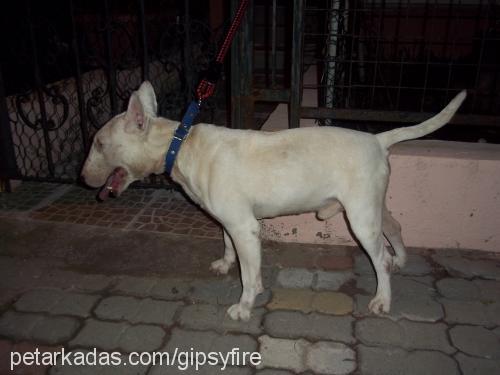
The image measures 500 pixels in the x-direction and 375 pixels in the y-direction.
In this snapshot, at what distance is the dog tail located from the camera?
3.29 metres

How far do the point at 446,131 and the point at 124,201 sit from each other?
15.7 ft

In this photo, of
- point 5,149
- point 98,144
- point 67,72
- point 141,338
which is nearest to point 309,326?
point 141,338

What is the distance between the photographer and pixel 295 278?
3.95 m

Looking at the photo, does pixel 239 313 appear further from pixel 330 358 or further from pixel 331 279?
pixel 331 279

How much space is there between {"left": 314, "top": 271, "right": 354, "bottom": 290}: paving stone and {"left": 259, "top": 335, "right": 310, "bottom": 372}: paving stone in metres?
0.71

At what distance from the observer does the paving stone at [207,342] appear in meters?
3.16

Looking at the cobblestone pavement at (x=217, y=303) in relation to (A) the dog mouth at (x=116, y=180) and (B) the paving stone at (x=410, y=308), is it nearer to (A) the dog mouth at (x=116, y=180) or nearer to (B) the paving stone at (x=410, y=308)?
(B) the paving stone at (x=410, y=308)

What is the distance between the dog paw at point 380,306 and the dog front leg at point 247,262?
0.88 m

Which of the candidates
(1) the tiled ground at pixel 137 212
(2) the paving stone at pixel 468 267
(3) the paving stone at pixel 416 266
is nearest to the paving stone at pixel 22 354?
(1) the tiled ground at pixel 137 212

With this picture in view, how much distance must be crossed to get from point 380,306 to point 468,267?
1122 mm

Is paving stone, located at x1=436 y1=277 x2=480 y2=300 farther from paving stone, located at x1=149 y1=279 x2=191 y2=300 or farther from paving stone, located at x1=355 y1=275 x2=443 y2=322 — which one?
paving stone, located at x1=149 y1=279 x2=191 y2=300

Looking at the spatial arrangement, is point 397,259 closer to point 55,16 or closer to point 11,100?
point 11,100

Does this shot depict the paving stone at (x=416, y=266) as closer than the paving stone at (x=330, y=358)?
No

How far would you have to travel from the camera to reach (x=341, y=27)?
16.5ft
